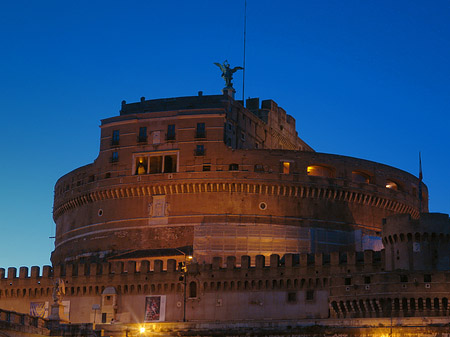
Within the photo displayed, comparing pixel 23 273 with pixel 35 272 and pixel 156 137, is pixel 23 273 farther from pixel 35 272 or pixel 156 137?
pixel 156 137

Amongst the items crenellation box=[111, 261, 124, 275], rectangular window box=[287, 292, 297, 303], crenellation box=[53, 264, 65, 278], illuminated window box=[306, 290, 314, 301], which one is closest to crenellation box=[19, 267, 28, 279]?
crenellation box=[53, 264, 65, 278]

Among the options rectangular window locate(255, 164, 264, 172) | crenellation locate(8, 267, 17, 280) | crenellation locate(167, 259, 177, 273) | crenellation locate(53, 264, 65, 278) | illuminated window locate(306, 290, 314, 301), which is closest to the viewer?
illuminated window locate(306, 290, 314, 301)

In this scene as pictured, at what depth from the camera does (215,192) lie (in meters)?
77.7

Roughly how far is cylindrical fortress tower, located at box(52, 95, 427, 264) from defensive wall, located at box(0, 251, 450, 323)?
21.7ft

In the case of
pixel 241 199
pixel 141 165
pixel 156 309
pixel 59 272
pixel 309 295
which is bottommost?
pixel 156 309

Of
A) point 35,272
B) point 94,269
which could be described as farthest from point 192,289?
point 35,272

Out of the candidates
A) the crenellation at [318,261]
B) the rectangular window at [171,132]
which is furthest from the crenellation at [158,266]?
the rectangular window at [171,132]

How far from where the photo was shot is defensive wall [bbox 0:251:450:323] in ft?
193

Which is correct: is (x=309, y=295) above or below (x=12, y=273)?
below

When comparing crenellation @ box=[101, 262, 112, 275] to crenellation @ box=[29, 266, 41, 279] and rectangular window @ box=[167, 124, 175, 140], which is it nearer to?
crenellation @ box=[29, 266, 41, 279]

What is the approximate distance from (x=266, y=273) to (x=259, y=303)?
2151 mm

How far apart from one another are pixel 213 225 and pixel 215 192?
2.91 meters

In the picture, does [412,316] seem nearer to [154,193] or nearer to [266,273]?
[266,273]

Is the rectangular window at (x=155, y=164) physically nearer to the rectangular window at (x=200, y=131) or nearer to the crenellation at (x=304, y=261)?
the rectangular window at (x=200, y=131)
